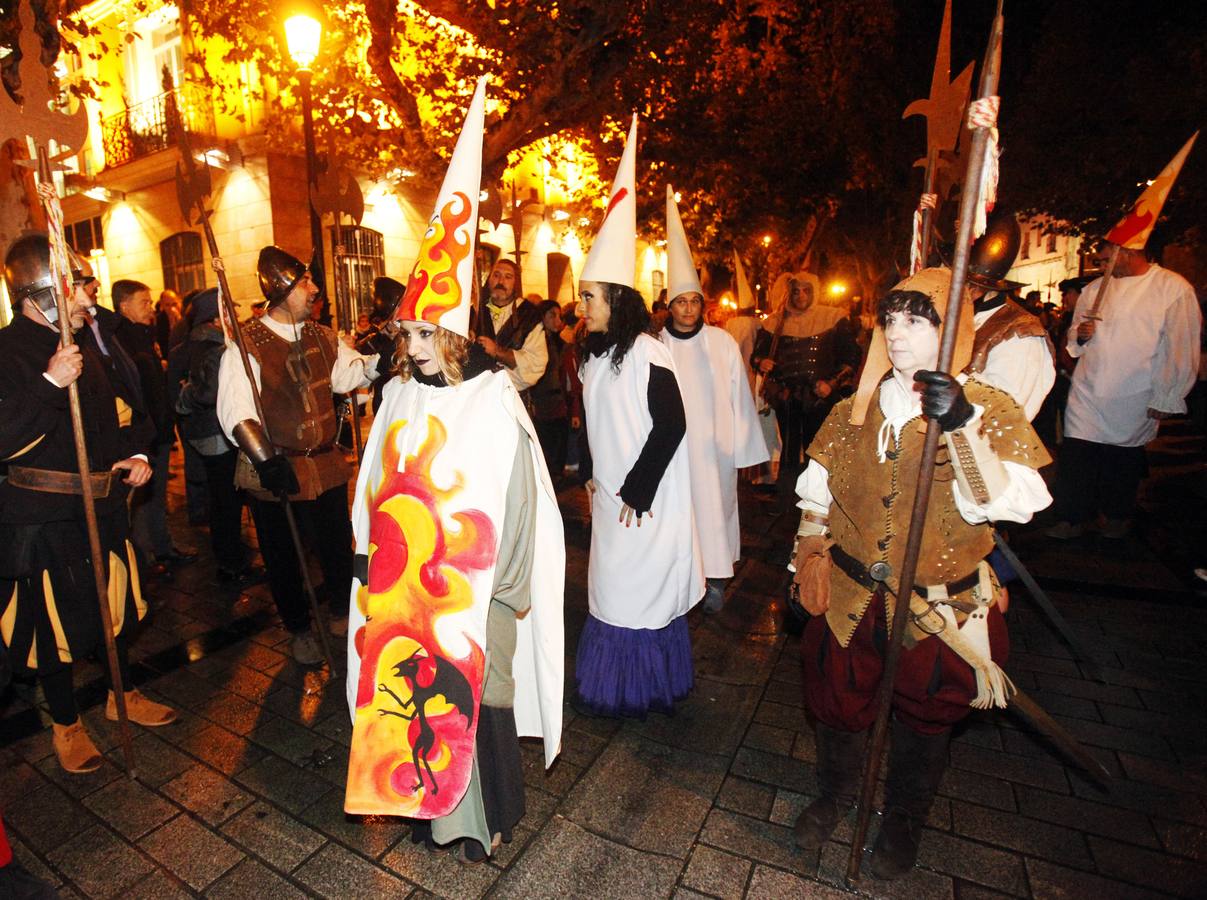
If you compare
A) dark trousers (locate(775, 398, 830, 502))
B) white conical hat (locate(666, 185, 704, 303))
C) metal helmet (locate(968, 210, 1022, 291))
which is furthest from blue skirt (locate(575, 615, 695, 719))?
dark trousers (locate(775, 398, 830, 502))

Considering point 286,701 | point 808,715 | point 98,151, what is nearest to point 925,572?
point 808,715

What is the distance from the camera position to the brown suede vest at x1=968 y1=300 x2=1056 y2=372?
2.99m

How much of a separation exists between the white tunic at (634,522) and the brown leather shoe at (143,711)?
2267 millimetres

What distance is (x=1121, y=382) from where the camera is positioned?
5.67 metres

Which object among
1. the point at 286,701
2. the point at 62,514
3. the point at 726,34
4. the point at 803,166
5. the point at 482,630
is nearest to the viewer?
the point at 482,630

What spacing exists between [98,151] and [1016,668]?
21448 millimetres

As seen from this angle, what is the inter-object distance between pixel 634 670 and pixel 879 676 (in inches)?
51.7

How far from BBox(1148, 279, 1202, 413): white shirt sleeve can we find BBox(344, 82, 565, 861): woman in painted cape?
5504 mm

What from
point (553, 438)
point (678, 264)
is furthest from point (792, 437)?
point (678, 264)

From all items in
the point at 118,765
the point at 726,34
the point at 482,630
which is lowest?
the point at 118,765

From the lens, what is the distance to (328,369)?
413 centimetres

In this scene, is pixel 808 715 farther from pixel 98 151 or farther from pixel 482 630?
pixel 98 151

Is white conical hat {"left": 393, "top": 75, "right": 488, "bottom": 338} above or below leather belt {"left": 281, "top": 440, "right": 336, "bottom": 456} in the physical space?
above

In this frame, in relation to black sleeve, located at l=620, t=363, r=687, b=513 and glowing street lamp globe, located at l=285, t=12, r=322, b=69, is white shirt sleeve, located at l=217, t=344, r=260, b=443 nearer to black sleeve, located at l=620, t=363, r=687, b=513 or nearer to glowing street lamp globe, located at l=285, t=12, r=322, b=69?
black sleeve, located at l=620, t=363, r=687, b=513
